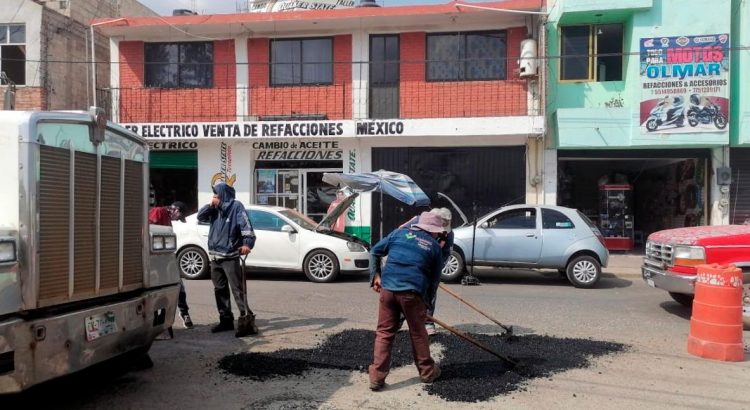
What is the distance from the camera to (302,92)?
54.9ft

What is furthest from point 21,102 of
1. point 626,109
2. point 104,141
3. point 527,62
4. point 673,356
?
point 673,356

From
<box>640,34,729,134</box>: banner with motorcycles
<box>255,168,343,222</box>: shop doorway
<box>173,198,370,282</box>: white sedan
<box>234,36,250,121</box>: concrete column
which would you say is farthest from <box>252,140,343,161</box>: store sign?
<box>640,34,729,134</box>: banner with motorcycles

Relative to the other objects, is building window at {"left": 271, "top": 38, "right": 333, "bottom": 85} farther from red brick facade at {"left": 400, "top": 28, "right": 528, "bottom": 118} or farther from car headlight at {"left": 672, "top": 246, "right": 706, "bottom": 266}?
car headlight at {"left": 672, "top": 246, "right": 706, "bottom": 266}

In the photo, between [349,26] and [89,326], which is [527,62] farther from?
[89,326]

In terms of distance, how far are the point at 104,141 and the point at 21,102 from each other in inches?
618

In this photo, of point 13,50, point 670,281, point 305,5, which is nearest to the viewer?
point 670,281

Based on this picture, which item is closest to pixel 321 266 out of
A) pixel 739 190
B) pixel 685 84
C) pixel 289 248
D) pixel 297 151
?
pixel 289 248

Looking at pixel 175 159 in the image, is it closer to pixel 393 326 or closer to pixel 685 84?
pixel 685 84

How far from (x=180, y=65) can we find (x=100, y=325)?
1483 cm

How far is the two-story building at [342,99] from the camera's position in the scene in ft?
51.5

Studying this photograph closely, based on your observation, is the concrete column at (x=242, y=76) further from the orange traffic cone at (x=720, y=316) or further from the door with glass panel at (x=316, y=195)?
the orange traffic cone at (x=720, y=316)

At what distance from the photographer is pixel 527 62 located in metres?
15.1

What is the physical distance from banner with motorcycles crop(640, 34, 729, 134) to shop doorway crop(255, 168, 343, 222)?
8.63 meters

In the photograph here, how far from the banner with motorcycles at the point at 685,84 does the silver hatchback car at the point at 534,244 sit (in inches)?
194
